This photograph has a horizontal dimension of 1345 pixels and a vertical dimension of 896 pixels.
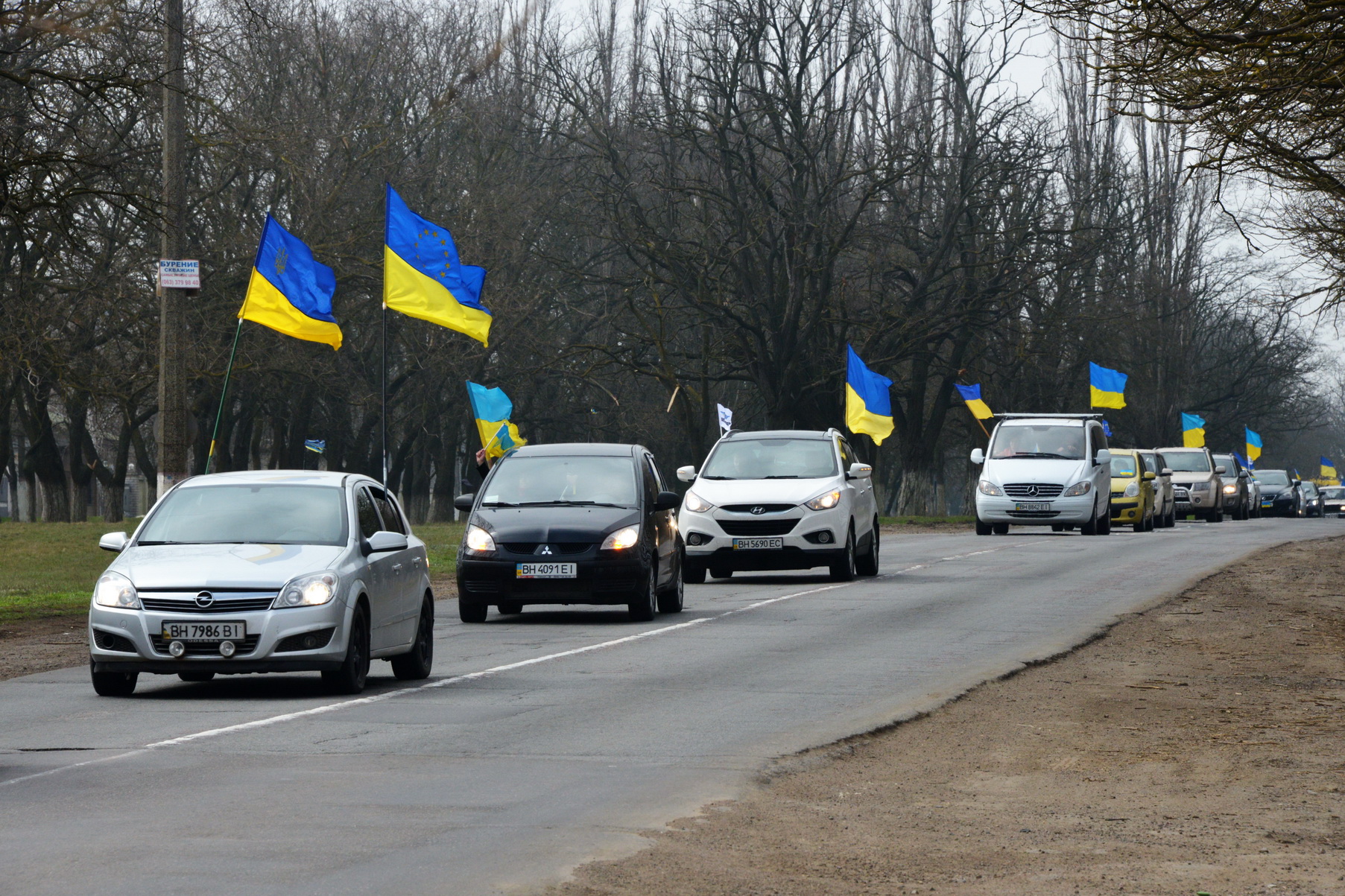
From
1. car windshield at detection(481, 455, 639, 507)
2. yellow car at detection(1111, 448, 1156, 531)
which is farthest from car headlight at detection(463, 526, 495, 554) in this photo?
yellow car at detection(1111, 448, 1156, 531)

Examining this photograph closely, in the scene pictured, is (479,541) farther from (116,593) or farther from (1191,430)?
(1191,430)

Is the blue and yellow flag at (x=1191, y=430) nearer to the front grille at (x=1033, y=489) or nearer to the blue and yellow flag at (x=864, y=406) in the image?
the blue and yellow flag at (x=864, y=406)

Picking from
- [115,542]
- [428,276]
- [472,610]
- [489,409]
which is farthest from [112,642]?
[489,409]

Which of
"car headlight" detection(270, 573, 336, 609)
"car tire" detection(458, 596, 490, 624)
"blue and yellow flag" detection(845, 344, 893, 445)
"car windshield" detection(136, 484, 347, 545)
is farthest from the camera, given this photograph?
"blue and yellow flag" detection(845, 344, 893, 445)

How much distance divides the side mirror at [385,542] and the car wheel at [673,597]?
6.51 metres

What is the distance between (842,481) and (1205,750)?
1359 centimetres

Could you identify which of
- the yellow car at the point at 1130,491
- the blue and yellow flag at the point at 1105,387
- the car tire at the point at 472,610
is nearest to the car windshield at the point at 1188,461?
the blue and yellow flag at the point at 1105,387

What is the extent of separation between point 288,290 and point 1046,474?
1711 centimetres

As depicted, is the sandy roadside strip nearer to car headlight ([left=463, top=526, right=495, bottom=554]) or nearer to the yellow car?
car headlight ([left=463, top=526, right=495, bottom=554])

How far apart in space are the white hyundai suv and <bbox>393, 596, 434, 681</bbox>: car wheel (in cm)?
871

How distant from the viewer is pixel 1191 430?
236ft

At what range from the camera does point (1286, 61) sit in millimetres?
15055

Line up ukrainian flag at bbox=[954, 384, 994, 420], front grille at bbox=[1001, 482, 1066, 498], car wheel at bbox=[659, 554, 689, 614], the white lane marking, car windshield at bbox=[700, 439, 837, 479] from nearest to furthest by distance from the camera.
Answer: the white lane marking < car wheel at bbox=[659, 554, 689, 614] < car windshield at bbox=[700, 439, 837, 479] < front grille at bbox=[1001, 482, 1066, 498] < ukrainian flag at bbox=[954, 384, 994, 420]

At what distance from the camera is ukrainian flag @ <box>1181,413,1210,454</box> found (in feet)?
236
